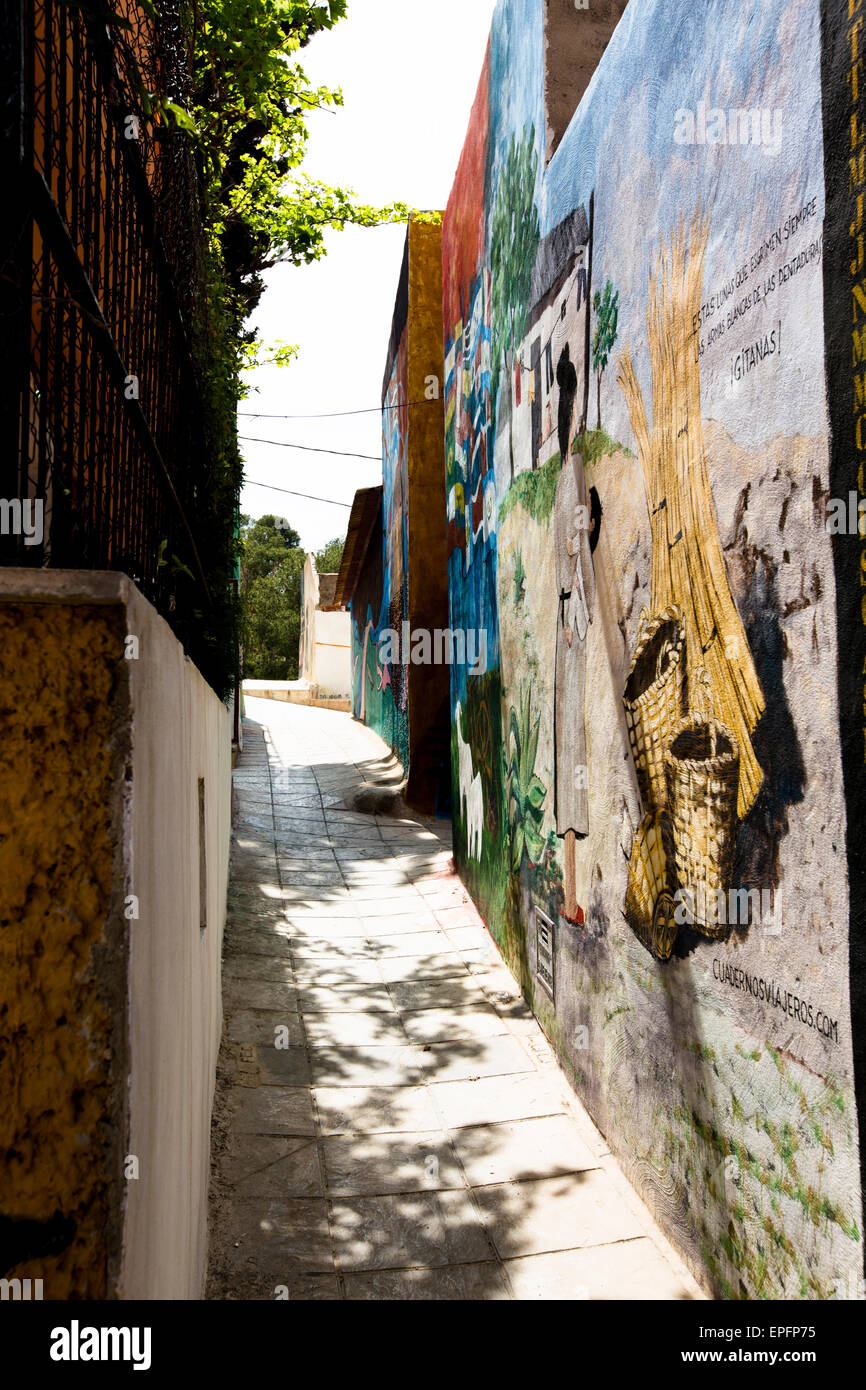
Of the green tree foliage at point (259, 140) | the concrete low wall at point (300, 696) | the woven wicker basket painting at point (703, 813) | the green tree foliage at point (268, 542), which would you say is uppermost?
the green tree foliage at point (268, 542)

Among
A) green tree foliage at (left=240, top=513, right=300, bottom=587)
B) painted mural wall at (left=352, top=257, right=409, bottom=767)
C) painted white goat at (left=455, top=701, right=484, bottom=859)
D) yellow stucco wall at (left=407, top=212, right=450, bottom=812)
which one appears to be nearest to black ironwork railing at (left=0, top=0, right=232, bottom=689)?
painted white goat at (left=455, top=701, right=484, bottom=859)

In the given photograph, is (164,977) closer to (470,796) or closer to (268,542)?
(470,796)

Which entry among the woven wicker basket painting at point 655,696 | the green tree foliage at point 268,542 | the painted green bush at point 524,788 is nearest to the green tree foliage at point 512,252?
the painted green bush at point 524,788

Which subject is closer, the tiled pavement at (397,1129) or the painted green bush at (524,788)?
the tiled pavement at (397,1129)

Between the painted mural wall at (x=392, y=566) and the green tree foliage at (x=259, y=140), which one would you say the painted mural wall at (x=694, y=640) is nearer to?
the green tree foliage at (x=259, y=140)

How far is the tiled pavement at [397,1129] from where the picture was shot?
3.16m

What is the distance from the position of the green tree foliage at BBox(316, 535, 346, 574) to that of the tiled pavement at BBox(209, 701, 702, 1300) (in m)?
39.8

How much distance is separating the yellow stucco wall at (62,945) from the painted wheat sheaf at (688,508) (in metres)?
1.80

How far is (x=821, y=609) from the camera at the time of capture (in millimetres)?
2189

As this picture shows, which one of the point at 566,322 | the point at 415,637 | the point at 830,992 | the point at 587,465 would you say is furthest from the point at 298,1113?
the point at 415,637

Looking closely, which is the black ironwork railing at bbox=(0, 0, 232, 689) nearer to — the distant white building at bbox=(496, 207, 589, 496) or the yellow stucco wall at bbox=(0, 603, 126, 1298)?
the yellow stucco wall at bbox=(0, 603, 126, 1298)

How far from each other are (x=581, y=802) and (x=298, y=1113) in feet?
6.08

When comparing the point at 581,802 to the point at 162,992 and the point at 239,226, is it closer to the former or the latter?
the point at 162,992

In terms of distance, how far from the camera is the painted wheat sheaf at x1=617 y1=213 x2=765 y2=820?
2615mm
